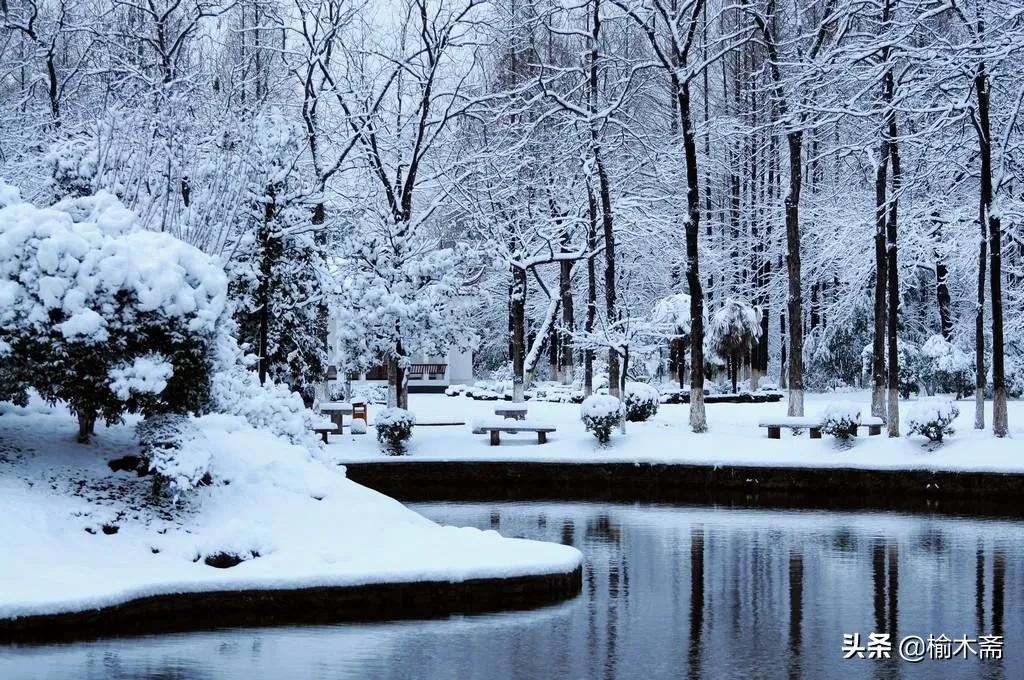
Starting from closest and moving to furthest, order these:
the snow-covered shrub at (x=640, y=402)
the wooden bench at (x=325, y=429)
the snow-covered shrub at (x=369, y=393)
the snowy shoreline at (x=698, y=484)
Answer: the snowy shoreline at (x=698, y=484) → the wooden bench at (x=325, y=429) → the snow-covered shrub at (x=640, y=402) → the snow-covered shrub at (x=369, y=393)

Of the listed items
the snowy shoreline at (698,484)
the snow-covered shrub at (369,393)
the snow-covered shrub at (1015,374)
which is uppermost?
the snow-covered shrub at (1015,374)

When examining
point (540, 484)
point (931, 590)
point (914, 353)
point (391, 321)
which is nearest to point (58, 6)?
point (391, 321)

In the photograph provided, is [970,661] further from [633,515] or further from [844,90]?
[844,90]

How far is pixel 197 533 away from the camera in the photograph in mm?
14602

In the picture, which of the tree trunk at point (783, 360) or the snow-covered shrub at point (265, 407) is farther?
the tree trunk at point (783, 360)

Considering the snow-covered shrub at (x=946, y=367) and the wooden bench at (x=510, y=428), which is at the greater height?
the snow-covered shrub at (x=946, y=367)

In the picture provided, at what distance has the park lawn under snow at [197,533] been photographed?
13000 mm

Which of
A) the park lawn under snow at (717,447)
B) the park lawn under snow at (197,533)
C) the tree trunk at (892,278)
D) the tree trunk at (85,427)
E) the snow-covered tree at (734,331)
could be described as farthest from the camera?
the snow-covered tree at (734,331)

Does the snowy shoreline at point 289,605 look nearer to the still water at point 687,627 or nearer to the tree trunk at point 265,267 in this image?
the still water at point 687,627

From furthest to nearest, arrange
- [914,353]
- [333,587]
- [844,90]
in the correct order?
[914,353] < [844,90] < [333,587]

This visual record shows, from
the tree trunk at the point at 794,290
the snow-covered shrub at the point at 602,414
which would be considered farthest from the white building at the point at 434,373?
the snow-covered shrub at the point at 602,414

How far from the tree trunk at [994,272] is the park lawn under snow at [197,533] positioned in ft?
44.7

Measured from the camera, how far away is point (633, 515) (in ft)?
72.1

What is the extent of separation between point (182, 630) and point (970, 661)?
23.7ft
